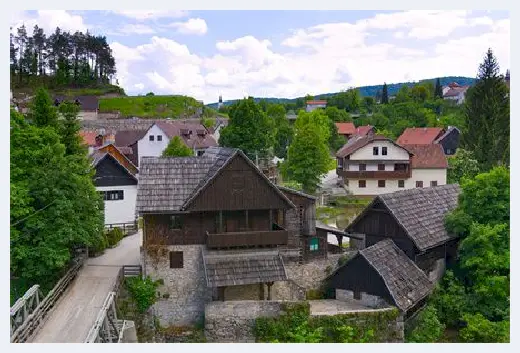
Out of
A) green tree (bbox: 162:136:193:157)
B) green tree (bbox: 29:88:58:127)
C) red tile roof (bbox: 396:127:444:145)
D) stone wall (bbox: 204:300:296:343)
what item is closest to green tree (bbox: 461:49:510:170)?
red tile roof (bbox: 396:127:444:145)

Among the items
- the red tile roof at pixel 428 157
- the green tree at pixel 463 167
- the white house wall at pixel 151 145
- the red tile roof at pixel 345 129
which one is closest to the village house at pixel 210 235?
the green tree at pixel 463 167

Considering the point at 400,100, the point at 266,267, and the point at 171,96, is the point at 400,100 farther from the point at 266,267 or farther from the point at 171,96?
the point at 266,267

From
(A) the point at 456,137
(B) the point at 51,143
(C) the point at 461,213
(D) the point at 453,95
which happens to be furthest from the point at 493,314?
(D) the point at 453,95

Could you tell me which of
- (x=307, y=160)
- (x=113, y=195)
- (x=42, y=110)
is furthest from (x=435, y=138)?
(x=42, y=110)

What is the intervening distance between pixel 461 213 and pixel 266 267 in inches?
437

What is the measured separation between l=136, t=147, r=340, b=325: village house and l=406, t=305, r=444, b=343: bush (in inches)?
207

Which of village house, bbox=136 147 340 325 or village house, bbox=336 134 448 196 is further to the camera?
village house, bbox=336 134 448 196

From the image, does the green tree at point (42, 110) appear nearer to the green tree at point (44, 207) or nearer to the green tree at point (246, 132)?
the green tree at point (44, 207)

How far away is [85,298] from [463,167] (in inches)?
1559

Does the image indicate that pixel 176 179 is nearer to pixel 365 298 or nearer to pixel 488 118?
pixel 365 298

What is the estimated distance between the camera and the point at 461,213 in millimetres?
28828

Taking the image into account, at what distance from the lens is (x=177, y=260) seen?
25438 millimetres

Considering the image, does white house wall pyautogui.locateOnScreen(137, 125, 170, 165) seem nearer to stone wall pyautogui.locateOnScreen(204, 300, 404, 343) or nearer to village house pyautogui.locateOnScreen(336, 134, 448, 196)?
village house pyautogui.locateOnScreen(336, 134, 448, 196)

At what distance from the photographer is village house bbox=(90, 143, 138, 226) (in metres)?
37.9
